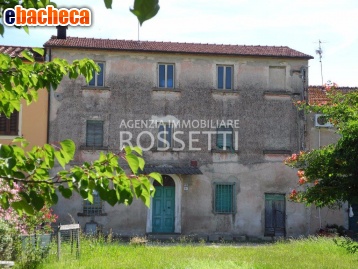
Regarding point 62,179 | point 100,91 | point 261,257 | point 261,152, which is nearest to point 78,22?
point 62,179

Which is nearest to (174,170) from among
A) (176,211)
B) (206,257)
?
(176,211)

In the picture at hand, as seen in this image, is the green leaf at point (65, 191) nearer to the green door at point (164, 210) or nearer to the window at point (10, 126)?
the window at point (10, 126)

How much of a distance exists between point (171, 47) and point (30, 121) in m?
6.20

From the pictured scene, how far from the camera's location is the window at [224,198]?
22.9m

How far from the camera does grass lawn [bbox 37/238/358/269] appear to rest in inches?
491

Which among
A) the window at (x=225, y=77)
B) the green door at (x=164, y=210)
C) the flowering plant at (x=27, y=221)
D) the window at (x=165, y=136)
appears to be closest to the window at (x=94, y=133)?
the window at (x=165, y=136)

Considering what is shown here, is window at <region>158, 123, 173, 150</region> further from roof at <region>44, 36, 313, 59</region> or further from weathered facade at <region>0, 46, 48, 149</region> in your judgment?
weathered facade at <region>0, 46, 48, 149</region>

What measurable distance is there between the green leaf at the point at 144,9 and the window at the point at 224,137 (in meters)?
21.3

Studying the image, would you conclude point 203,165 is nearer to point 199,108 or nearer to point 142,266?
point 199,108

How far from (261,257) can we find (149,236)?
8.20m

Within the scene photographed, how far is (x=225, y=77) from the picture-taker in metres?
23.3

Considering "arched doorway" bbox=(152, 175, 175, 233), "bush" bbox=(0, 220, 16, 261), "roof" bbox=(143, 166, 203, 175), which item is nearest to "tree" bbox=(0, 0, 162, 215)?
"bush" bbox=(0, 220, 16, 261)

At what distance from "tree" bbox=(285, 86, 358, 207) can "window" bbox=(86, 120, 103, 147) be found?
43.0ft

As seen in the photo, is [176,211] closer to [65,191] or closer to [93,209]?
[93,209]
